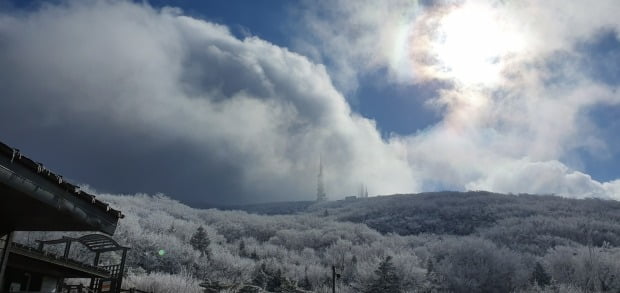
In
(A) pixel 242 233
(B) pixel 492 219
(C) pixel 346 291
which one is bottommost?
(C) pixel 346 291

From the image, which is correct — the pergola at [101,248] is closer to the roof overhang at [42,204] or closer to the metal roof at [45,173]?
the roof overhang at [42,204]

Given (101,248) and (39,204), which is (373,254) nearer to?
(101,248)

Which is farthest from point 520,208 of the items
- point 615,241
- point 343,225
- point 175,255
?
point 175,255

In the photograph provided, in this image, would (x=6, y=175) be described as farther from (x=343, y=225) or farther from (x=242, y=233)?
(x=343, y=225)

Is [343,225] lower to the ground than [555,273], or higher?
higher

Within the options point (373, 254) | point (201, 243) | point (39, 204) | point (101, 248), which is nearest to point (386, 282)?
point (101, 248)

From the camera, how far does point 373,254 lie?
114m

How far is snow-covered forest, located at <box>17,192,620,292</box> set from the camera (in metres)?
72.4

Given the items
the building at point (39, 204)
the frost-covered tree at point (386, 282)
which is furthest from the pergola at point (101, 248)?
the frost-covered tree at point (386, 282)

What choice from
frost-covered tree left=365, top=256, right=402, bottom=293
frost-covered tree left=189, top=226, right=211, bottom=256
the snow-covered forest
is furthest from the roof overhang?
frost-covered tree left=189, top=226, right=211, bottom=256

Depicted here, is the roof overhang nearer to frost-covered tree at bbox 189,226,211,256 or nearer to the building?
the building

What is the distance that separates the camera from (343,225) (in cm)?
16625

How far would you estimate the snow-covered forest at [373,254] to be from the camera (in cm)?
7238

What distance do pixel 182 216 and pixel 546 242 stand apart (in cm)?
10740
